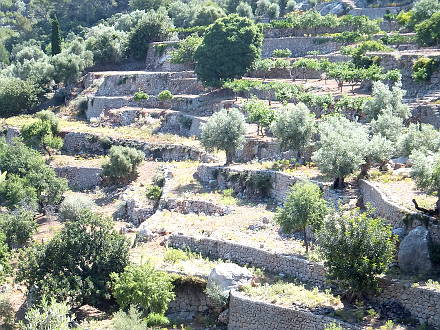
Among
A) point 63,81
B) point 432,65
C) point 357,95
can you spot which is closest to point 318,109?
point 357,95

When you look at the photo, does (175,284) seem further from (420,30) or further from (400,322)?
(420,30)

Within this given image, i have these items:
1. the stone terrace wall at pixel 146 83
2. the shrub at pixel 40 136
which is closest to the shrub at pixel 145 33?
the stone terrace wall at pixel 146 83

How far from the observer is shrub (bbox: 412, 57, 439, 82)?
5075cm

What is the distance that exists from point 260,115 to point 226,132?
5.05 metres

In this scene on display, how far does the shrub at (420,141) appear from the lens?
35481mm

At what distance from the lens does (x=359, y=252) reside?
26422 mm

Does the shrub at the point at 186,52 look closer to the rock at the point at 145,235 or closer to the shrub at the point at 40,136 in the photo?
the shrub at the point at 40,136

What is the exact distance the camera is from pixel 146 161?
2137 inches

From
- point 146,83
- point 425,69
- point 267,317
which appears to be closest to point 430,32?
point 425,69

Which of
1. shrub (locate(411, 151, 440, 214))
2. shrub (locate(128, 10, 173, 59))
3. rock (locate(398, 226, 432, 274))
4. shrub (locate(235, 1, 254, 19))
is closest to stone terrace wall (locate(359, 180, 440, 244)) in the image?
rock (locate(398, 226, 432, 274))

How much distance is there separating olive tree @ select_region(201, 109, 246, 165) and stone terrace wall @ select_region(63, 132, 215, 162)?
3783 mm

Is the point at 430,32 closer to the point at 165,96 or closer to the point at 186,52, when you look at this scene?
the point at 186,52

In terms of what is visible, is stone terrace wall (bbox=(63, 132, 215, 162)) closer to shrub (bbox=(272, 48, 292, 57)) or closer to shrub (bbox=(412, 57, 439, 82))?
shrub (bbox=(412, 57, 439, 82))

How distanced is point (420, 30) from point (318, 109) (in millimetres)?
13815
